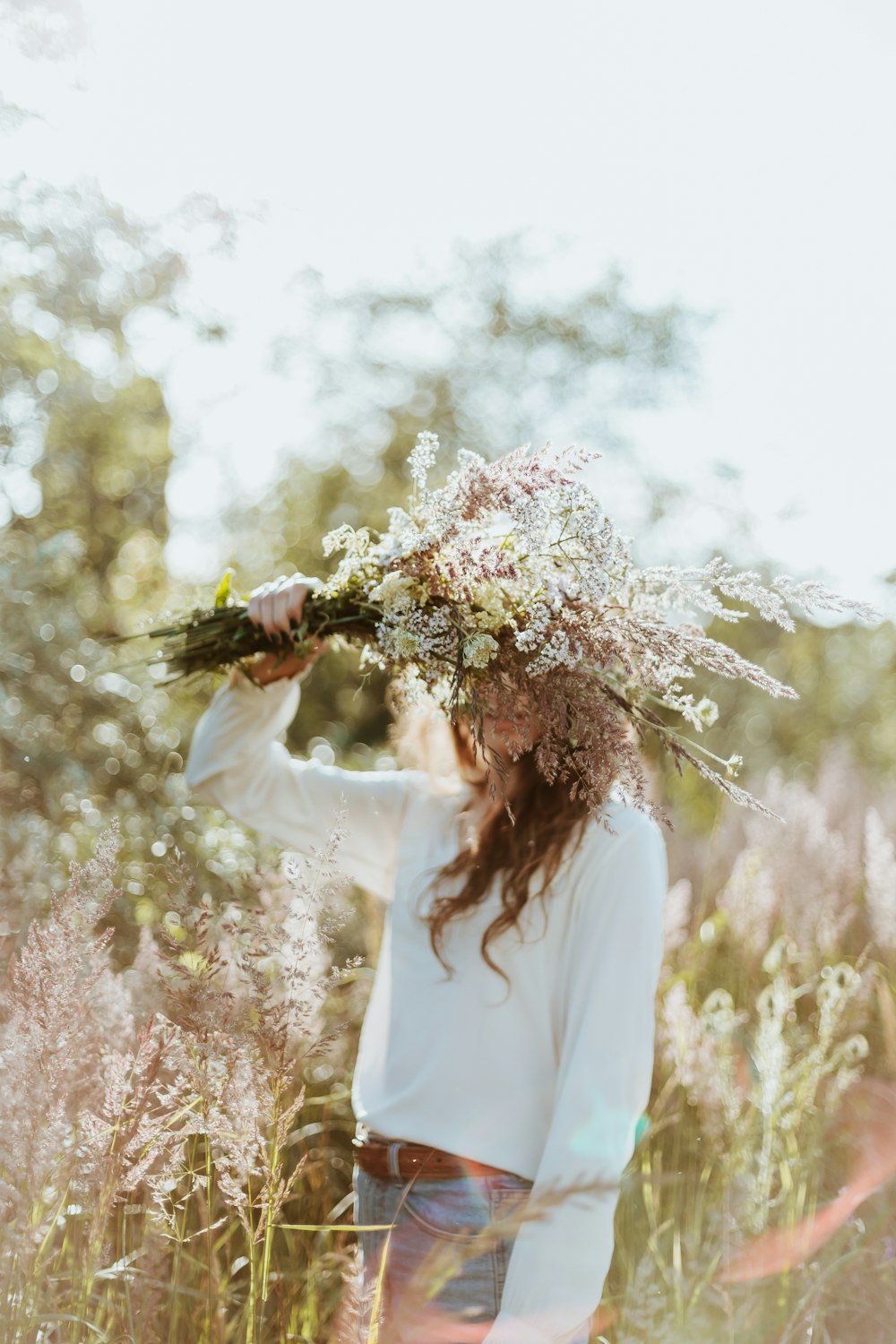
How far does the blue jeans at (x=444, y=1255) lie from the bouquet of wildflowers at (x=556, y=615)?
2.15 ft

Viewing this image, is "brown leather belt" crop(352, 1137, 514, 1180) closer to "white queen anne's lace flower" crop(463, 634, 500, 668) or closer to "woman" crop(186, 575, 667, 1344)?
"woman" crop(186, 575, 667, 1344)

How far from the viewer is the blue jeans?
1659 millimetres

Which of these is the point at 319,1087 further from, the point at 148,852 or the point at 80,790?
the point at 80,790

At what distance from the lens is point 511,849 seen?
1793 millimetres

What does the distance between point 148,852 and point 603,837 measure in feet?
6.41

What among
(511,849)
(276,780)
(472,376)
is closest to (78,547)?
(276,780)

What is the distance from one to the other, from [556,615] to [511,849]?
0.45 metres

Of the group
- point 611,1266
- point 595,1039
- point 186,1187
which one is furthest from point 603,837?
point 611,1266

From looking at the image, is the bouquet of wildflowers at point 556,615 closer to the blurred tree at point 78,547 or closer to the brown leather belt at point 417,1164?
the brown leather belt at point 417,1164

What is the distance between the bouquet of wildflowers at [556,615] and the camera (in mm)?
1510

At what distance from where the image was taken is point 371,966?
10.3ft

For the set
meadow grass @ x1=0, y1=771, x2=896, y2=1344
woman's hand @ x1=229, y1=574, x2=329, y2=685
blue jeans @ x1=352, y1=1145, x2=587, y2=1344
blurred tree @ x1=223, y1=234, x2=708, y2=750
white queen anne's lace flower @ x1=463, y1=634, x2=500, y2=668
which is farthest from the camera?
blurred tree @ x1=223, y1=234, x2=708, y2=750

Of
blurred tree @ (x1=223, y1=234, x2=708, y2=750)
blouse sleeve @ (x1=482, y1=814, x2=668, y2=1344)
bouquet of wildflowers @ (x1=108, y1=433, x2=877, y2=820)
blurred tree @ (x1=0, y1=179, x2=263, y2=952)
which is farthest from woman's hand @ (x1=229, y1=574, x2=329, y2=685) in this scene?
blurred tree @ (x1=223, y1=234, x2=708, y2=750)

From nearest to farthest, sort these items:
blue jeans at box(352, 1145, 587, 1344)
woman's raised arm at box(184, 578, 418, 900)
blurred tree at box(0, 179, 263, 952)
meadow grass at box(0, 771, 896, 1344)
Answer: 1. meadow grass at box(0, 771, 896, 1344)
2. blue jeans at box(352, 1145, 587, 1344)
3. woman's raised arm at box(184, 578, 418, 900)
4. blurred tree at box(0, 179, 263, 952)
